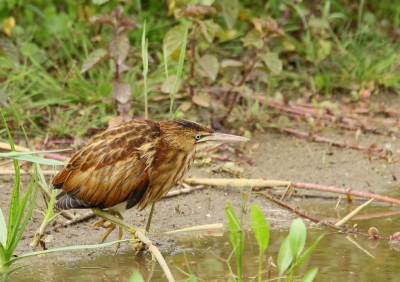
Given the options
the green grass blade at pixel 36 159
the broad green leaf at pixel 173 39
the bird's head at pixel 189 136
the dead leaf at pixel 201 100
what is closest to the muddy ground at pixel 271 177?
the dead leaf at pixel 201 100

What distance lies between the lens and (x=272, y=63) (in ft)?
25.1

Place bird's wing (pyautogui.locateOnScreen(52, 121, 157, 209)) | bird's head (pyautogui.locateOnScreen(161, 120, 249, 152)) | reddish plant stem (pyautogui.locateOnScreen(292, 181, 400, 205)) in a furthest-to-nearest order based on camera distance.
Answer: reddish plant stem (pyautogui.locateOnScreen(292, 181, 400, 205)) → bird's head (pyautogui.locateOnScreen(161, 120, 249, 152)) → bird's wing (pyautogui.locateOnScreen(52, 121, 157, 209))

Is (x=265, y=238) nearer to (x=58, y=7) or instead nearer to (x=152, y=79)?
(x=152, y=79)

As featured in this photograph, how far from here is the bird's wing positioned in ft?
17.9

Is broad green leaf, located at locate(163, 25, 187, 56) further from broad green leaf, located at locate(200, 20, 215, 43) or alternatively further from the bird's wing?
the bird's wing

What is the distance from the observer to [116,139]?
5566 millimetres

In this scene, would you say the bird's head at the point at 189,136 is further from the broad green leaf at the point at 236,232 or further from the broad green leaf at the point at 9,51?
the broad green leaf at the point at 9,51

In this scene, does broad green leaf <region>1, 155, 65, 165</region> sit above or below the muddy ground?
above

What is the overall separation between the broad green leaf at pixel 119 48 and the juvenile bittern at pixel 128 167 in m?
1.74

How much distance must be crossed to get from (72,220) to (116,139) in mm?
897

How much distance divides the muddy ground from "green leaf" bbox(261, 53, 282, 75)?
0.75 m

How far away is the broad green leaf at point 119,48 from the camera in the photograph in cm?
735

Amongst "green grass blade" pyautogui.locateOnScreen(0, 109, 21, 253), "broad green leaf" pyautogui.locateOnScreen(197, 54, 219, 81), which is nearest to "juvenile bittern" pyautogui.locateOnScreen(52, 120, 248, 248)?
"green grass blade" pyautogui.locateOnScreen(0, 109, 21, 253)

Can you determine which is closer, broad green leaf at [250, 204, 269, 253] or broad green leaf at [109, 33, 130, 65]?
broad green leaf at [250, 204, 269, 253]
